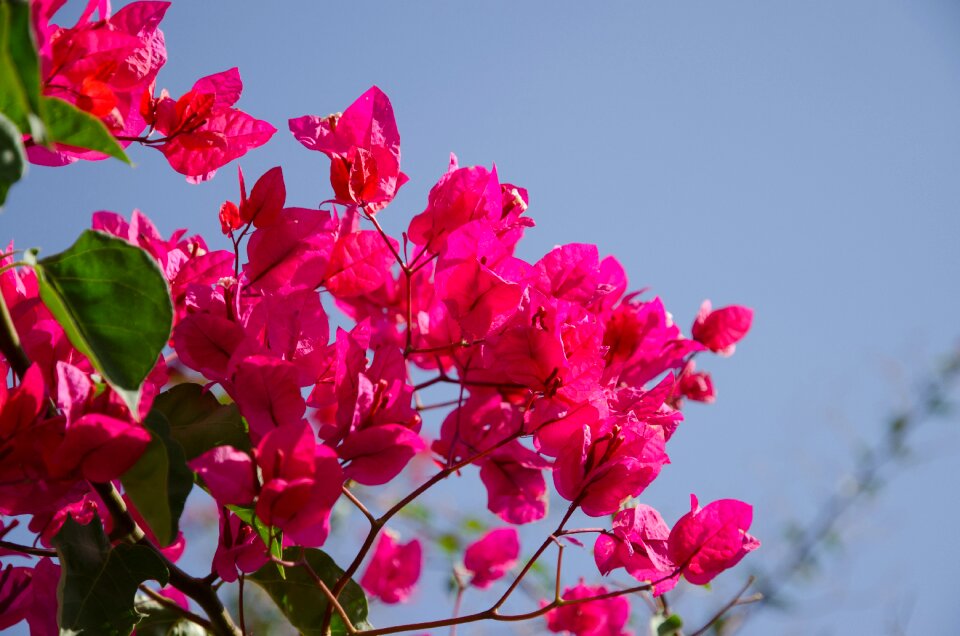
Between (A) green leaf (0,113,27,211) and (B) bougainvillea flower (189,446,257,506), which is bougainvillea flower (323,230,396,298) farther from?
(A) green leaf (0,113,27,211)

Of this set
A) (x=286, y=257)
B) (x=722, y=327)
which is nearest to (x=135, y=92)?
(x=286, y=257)

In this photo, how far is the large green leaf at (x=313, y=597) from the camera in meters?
0.73

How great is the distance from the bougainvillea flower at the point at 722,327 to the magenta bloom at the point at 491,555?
1.05 ft

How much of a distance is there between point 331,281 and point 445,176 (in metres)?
0.13

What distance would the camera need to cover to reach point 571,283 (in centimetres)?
75

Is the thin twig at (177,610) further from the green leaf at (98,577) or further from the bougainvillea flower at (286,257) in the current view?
the bougainvillea flower at (286,257)

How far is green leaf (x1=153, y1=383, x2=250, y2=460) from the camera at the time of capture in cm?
61

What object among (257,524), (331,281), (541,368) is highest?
(331,281)

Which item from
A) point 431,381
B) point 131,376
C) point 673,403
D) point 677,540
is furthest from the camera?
point 673,403

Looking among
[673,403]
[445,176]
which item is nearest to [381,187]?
[445,176]

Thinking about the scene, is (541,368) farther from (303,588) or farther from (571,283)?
(303,588)

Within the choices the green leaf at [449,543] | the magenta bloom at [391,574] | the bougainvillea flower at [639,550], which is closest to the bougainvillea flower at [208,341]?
the bougainvillea flower at [639,550]

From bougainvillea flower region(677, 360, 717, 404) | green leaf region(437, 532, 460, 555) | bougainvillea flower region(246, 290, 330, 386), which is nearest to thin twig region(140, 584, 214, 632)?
bougainvillea flower region(246, 290, 330, 386)

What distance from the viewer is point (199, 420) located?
2.09 feet
